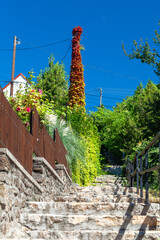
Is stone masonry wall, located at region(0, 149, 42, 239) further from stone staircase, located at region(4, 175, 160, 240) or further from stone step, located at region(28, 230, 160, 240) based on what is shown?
stone step, located at region(28, 230, 160, 240)

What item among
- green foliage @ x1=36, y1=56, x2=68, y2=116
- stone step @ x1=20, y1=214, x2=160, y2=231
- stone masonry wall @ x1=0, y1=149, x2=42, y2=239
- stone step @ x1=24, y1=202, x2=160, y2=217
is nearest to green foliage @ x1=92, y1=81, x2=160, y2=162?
green foliage @ x1=36, y1=56, x2=68, y2=116

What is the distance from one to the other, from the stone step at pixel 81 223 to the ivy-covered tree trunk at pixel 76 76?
52.9ft

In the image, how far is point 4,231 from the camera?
12.8ft

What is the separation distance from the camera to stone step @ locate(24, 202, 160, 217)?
5.00m

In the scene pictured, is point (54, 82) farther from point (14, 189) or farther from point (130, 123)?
point (14, 189)

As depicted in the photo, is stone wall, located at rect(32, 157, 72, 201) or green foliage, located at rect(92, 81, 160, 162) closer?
stone wall, located at rect(32, 157, 72, 201)

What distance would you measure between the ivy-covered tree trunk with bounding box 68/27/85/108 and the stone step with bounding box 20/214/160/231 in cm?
1612

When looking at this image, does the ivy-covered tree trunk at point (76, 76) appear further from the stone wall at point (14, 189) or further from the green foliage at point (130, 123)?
the stone wall at point (14, 189)

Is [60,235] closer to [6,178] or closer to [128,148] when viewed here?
[6,178]

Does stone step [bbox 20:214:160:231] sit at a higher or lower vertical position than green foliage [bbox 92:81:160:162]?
lower

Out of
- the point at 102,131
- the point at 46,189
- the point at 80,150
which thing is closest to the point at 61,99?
the point at 102,131

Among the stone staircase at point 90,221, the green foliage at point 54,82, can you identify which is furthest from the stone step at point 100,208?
the green foliage at point 54,82

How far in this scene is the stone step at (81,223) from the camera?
4547 mm

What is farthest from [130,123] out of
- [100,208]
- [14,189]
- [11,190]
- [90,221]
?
[11,190]
